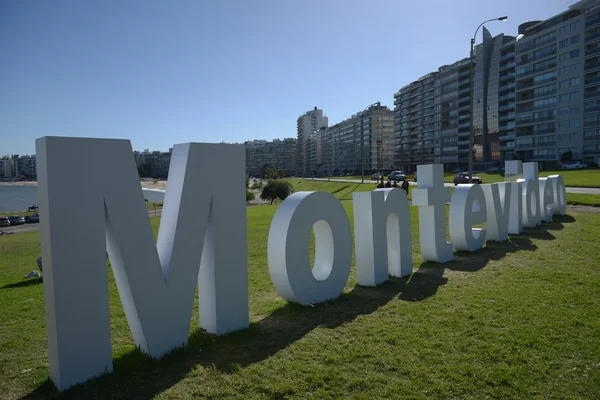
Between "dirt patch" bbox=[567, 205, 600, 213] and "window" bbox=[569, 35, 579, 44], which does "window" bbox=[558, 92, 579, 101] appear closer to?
"window" bbox=[569, 35, 579, 44]

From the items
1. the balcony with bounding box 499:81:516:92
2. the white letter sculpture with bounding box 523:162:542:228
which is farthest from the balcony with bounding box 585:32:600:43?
the white letter sculpture with bounding box 523:162:542:228

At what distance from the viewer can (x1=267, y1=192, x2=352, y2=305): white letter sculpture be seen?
7.57 meters

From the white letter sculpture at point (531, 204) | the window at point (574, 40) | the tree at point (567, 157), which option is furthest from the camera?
the window at point (574, 40)

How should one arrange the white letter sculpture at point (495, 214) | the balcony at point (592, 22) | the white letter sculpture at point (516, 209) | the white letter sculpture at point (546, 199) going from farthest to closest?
the balcony at point (592, 22), the white letter sculpture at point (546, 199), the white letter sculpture at point (516, 209), the white letter sculpture at point (495, 214)

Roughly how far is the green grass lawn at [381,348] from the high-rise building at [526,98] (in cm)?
7043

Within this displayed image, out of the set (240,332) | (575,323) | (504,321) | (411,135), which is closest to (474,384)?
(504,321)

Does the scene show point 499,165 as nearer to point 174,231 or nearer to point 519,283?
point 519,283

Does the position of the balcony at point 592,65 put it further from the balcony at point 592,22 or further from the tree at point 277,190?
the tree at point 277,190

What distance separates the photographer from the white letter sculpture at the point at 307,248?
757 cm

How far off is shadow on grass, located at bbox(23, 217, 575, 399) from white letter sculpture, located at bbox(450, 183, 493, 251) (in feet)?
10.0

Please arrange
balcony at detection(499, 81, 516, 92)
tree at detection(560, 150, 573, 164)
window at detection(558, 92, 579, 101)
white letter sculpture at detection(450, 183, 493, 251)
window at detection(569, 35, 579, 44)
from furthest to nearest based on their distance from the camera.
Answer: balcony at detection(499, 81, 516, 92), window at detection(558, 92, 579, 101), window at detection(569, 35, 579, 44), tree at detection(560, 150, 573, 164), white letter sculpture at detection(450, 183, 493, 251)

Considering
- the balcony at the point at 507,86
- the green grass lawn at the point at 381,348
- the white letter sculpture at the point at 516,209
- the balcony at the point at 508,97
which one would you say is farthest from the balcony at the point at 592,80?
the green grass lawn at the point at 381,348

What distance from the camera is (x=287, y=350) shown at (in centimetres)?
596

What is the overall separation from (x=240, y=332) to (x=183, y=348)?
0.97 m
